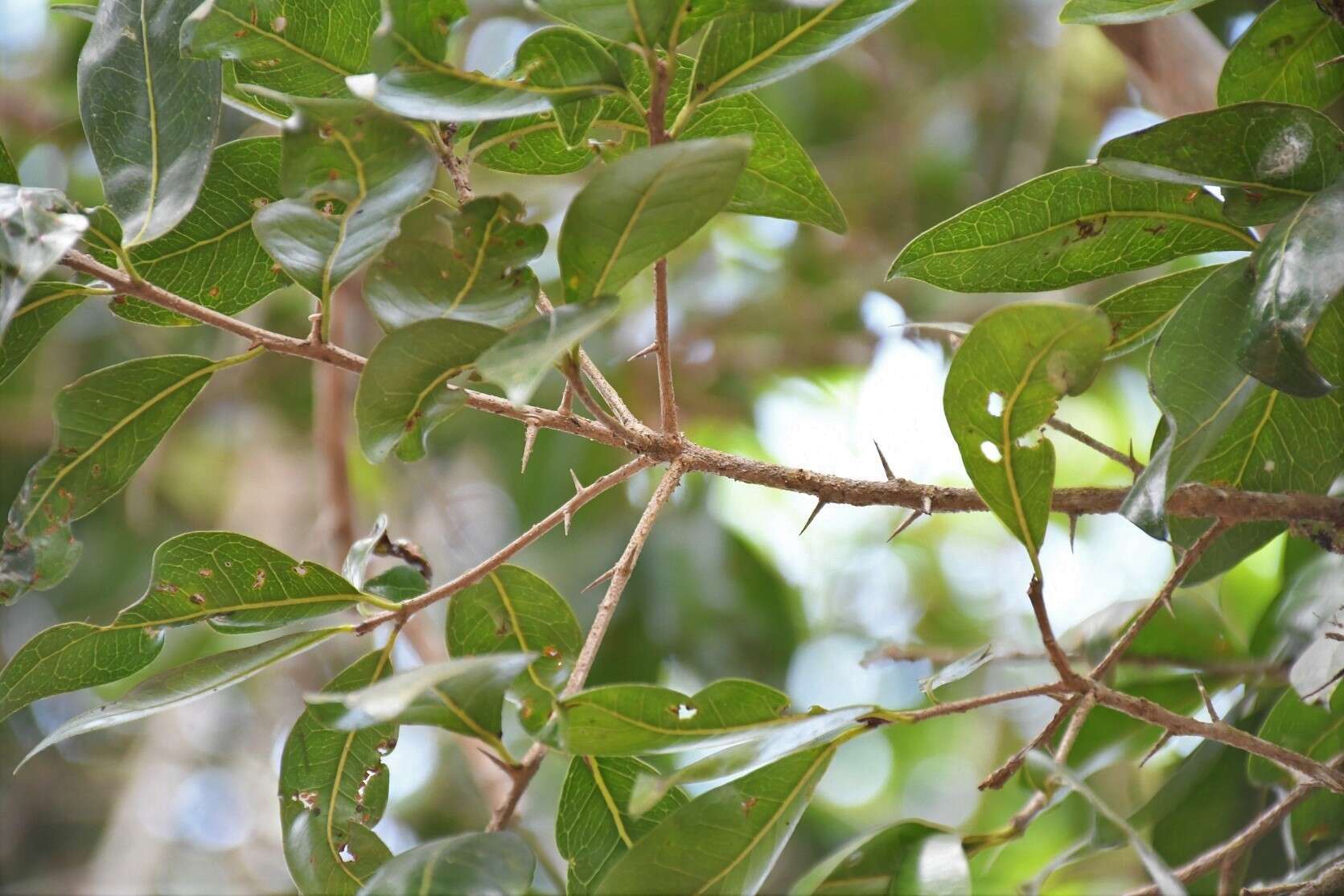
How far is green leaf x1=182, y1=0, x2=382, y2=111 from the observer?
2.09ft

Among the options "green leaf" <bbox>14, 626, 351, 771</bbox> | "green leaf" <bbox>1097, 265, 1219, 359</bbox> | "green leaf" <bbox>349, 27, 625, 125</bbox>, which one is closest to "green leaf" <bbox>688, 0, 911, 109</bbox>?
"green leaf" <bbox>349, 27, 625, 125</bbox>

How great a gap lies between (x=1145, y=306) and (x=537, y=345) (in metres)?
0.48

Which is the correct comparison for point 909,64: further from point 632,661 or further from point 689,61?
point 689,61

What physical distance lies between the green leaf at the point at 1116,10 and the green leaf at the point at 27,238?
0.57 metres

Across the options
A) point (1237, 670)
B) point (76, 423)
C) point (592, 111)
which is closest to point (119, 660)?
point (76, 423)

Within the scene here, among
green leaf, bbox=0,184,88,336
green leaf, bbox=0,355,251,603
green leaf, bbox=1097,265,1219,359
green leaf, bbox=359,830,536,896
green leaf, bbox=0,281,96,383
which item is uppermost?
green leaf, bbox=1097,265,1219,359

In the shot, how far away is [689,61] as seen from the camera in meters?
0.72

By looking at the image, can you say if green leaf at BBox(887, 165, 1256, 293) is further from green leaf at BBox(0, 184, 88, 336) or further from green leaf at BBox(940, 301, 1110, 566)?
green leaf at BBox(0, 184, 88, 336)

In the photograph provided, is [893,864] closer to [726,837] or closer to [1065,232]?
[726,837]

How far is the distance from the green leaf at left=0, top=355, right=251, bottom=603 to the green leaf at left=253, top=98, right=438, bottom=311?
12cm

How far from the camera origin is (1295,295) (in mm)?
579

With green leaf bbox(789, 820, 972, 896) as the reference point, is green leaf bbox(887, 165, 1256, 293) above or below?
above

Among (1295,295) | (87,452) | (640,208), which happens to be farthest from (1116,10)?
(87,452)

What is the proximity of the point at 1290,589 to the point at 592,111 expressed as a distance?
75 cm
